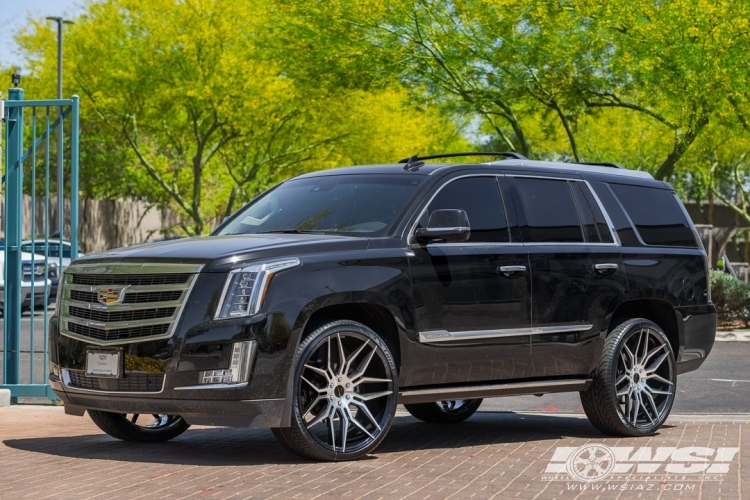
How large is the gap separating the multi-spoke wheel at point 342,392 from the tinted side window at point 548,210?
1749 millimetres

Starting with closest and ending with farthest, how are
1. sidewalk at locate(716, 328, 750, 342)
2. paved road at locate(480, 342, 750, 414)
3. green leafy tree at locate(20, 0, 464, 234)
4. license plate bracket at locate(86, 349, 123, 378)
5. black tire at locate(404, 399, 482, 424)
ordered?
1. license plate bracket at locate(86, 349, 123, 378)
2. black tire at locate(404, 399, 482, 424)
3. paved road at locate(480, 342, 750, 414)
4. sidewalk at locate(716, 328, 750, 342)
5. green leafy tree at locate(20, 0, 464, 234)

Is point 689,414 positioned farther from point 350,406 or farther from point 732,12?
point 732,12

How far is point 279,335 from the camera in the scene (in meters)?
7.45

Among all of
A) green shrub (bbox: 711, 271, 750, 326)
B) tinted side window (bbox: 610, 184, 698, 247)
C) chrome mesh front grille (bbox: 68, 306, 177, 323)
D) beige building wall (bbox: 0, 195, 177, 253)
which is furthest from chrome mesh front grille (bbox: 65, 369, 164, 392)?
beige building wall (bbox: 0, 195, 177, 253)

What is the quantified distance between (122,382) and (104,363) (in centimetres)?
21

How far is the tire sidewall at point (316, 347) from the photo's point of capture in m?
7.55

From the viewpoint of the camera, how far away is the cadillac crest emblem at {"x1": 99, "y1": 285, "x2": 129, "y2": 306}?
784cm

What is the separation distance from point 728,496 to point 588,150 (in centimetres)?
3815

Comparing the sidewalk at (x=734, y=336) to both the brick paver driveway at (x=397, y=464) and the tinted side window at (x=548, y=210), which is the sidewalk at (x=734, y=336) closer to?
the brick paver driveway at (x=397, y=464)

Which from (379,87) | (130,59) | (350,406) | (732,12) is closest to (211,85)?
(130,59)

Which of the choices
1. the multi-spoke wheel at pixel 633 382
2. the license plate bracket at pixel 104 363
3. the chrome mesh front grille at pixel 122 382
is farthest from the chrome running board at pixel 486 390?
the license plate bracket at pixel 104 363

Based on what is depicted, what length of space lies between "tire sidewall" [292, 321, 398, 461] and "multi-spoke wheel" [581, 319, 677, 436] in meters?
2.02

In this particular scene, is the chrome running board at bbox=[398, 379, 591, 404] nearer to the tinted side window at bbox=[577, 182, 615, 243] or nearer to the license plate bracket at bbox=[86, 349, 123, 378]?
the tinted side window at bbox=[577, 182, 615, 243]

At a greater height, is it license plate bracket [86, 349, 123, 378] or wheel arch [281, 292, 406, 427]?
wheel arch [281, 292, 406, 427]
